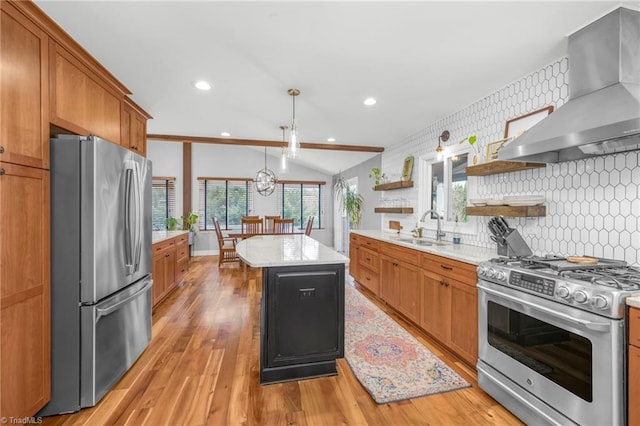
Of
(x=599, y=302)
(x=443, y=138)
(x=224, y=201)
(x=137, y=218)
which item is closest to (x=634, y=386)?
(x=599, y=302)

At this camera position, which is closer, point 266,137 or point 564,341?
point 564,341

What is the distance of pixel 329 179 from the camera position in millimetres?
9016

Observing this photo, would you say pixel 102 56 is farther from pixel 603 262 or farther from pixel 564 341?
pixel 603 262

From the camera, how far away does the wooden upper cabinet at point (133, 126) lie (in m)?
2.91

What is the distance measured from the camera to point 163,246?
379 centimetres

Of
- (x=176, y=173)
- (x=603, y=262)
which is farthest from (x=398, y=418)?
(x=176, y=173)


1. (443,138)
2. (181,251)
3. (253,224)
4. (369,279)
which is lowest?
(369,279)

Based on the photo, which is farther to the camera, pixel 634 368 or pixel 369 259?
pixel 369 259

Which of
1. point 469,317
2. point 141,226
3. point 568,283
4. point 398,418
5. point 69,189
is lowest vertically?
point 398,418

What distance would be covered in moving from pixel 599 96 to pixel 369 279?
10.4 feet

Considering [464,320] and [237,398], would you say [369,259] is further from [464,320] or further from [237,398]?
[237,398]

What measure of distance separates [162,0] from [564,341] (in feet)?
9.49

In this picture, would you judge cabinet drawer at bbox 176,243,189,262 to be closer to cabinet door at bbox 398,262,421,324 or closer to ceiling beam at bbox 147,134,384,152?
ceiling beam at bbox 147,134,384,152

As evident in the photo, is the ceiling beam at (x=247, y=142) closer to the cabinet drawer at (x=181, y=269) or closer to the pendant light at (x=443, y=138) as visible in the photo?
the pendant light at (x=443, y=138)
